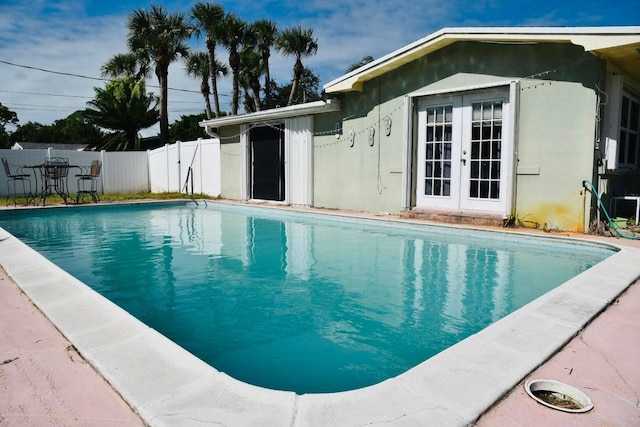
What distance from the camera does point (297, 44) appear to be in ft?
86.9

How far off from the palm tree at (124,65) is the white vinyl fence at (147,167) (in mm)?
14231

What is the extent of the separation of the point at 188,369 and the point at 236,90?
26.1 metres

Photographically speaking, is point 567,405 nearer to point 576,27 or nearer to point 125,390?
point 125,390

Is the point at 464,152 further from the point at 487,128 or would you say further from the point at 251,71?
the point at 251,71

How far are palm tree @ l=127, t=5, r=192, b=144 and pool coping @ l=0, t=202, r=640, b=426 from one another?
22.9 meters

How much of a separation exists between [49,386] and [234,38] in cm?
2635

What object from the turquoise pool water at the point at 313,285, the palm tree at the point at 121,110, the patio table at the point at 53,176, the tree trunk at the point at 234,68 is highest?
the tree trunk at the point at 234,68

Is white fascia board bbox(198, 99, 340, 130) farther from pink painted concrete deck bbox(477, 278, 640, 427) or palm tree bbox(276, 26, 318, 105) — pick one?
palm tree bbox(276, 26, 318, 105)

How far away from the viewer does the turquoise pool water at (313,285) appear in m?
2.88

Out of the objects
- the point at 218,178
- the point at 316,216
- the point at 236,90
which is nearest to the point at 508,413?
the point at 316,216

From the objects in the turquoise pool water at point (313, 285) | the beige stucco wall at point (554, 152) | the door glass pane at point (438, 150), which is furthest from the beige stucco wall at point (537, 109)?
the turquoise pool water at point (313, 285)

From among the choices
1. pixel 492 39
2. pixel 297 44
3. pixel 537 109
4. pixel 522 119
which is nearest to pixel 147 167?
pixel 297 44

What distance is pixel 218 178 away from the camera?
603 inches

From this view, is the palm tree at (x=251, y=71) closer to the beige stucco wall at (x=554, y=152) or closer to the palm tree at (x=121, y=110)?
the palm tree at (x=121, y=110)
